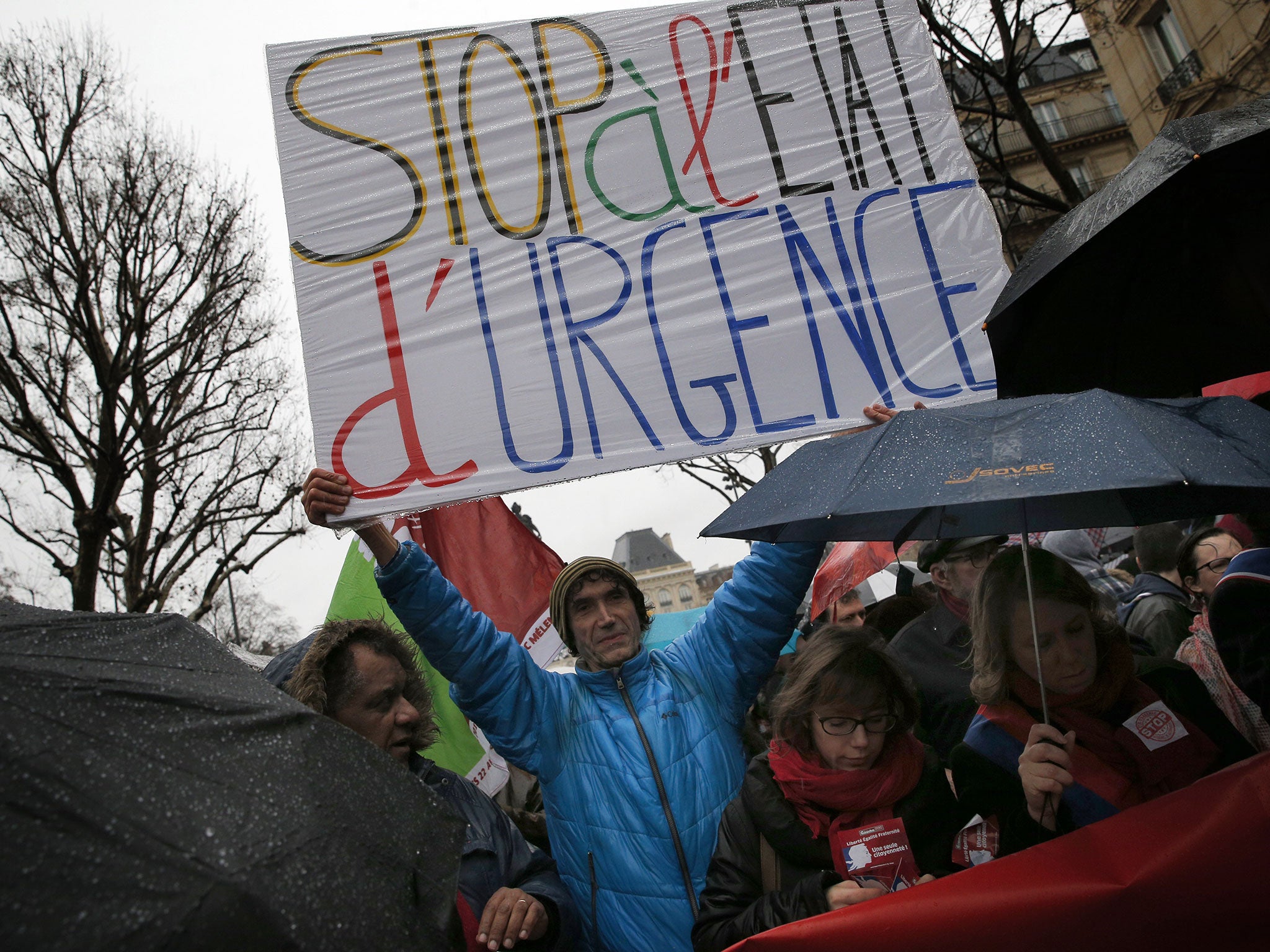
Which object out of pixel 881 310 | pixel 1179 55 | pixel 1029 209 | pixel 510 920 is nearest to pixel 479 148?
pixel 881 310

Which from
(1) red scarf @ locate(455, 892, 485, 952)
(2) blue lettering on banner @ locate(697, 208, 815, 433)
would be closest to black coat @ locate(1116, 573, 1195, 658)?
(2) blue lettering on banner @ locate(697, 208, 815, 433)

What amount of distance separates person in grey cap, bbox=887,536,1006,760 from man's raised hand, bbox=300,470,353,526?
5.32 feet

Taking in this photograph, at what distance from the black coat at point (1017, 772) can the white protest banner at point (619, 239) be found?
933 millimetres

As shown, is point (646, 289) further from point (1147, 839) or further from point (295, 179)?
point (1147, 839)

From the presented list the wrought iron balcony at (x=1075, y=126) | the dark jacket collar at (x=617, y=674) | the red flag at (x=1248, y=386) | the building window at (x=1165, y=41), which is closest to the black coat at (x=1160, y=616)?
the red flag at (x=1248, y=386)

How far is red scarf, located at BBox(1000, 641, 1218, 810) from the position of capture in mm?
1686

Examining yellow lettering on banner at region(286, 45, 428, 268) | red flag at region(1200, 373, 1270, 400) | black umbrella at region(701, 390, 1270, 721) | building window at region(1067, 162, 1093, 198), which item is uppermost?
building window at region(1067, 162, 1093, 198)

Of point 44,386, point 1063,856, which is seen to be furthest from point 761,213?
point 44,386

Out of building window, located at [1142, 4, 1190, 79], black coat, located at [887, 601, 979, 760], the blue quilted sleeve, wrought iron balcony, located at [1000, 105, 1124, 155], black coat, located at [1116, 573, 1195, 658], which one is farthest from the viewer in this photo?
wrought iron balcony, located at [1000, 105, 1124, 155]

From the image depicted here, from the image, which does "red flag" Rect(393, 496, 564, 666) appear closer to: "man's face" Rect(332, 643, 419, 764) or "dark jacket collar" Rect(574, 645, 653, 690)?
"dark jacket collar" Rect(574, 645, 653, 690)

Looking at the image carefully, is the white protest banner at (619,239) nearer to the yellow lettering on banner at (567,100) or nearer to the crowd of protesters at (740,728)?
the yellow lettering on banner at (567,100)

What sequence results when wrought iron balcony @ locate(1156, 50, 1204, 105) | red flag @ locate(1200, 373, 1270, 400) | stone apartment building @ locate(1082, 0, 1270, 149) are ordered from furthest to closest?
1. wrought iron balcony @ locate(1156, 50, 1204, 105)
2. stone apartment building @ locate(1082, 0, 1270, 149)
3. red flag @ locate(1200, 373, 1270, 400)

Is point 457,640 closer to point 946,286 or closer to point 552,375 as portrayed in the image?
point 552,375

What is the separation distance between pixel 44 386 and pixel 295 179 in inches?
368
